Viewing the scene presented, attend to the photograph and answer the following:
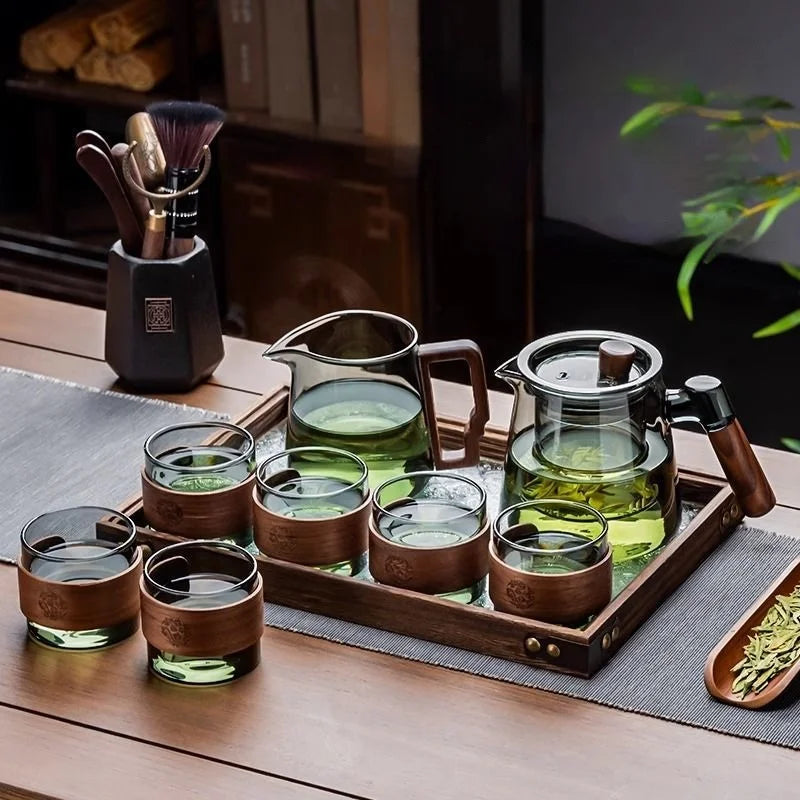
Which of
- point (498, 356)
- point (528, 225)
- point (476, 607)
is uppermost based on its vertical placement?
point (476, 607)

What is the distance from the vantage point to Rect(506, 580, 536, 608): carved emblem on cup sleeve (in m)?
1.20

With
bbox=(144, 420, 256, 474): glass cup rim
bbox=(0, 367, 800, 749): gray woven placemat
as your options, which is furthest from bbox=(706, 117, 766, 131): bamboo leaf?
bbox=(144, 420, 256, 474): glass cup rim

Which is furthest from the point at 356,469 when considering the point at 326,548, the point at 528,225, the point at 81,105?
the point at 81,105

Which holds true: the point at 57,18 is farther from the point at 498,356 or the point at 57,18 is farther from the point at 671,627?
the point at 671,627

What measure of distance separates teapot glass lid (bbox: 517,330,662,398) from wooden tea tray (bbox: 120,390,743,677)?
0.16 metres

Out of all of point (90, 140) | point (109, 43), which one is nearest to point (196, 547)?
point (90, 140)

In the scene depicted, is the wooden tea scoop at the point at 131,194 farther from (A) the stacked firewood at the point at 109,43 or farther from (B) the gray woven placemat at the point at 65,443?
(A) the stacked firewood at the point at 109,43

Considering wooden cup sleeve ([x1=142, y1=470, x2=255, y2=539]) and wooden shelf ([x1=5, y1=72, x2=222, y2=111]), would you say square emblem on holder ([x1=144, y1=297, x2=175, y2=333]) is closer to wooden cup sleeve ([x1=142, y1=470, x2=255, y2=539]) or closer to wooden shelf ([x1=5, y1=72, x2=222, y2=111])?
wooden cup sleeve ([x1=142, y1=470, x2=255, y2=539])

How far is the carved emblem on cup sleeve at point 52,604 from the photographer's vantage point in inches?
47.6

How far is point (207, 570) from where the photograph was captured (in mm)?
1218

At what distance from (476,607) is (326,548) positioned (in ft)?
0.46

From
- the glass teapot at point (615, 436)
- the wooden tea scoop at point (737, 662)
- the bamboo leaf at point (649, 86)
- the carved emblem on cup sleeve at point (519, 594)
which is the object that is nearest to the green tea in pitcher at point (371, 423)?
the glass teapot at point (615, 436)

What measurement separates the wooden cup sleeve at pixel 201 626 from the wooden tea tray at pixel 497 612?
101mm

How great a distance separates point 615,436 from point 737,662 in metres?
0.20
